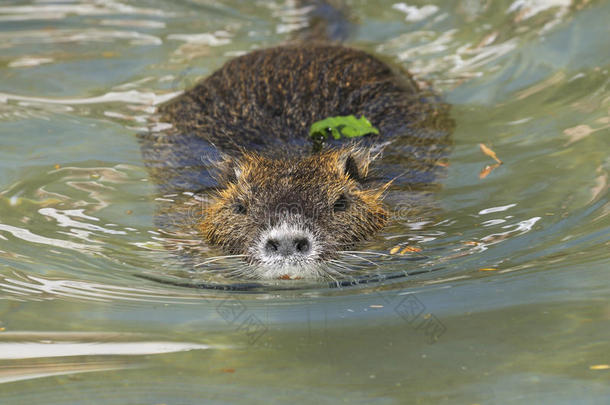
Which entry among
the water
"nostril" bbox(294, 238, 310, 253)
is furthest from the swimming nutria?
the water

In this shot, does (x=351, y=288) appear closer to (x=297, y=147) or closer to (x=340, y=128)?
(x=297, y=147)

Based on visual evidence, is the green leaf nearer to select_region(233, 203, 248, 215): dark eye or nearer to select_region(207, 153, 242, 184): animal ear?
select_region(207, 153, 242, 184): animal ear

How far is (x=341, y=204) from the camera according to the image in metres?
4.30

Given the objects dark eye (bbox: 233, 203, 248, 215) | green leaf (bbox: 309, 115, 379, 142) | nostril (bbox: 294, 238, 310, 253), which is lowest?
dark eye (bbox: 233, 203, 248, 215)

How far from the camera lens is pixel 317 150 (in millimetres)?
4957

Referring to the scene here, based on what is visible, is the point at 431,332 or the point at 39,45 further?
the point at 39,45

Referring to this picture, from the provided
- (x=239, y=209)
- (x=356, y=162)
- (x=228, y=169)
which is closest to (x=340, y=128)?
(x=356, y=162)

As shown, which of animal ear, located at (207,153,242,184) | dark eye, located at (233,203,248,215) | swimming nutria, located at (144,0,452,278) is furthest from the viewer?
animal ear, located at (207,153,242,184)

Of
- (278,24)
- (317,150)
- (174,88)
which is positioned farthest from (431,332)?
(278,24)

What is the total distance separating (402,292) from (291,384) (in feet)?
2.81

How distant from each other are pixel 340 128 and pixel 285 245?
1621 millimetres

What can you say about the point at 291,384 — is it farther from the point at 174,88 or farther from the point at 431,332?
the point at 174,88

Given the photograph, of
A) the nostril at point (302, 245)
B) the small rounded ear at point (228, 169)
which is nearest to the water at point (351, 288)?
the nostril at point (302, 245)

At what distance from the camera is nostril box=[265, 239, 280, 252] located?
3.67 metres
